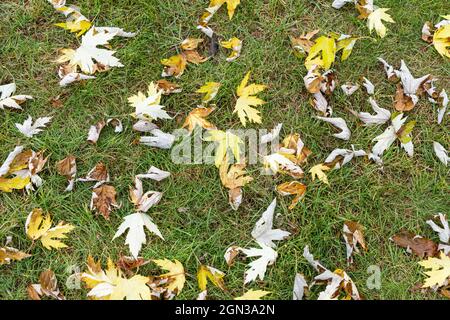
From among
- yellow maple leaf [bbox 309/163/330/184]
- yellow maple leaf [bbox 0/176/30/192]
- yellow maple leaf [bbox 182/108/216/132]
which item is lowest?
yellow maple leaf [bbox 309/163/330/184]

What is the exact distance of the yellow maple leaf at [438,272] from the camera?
2.69 meters

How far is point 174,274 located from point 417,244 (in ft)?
4.64

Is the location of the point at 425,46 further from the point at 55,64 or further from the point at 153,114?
the point at 55,64

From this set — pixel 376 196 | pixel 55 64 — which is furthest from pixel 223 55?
pixel 376 196

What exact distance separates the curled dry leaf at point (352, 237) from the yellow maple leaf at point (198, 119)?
3.29 ft

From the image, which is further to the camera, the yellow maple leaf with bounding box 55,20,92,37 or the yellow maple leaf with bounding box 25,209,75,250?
the yellow maple leaf with bounding box 55,20,92,37

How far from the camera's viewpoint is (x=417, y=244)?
9.11 feet

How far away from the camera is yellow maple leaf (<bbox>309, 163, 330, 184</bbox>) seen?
2855 millimetres

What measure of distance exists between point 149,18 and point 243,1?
0.64 meters

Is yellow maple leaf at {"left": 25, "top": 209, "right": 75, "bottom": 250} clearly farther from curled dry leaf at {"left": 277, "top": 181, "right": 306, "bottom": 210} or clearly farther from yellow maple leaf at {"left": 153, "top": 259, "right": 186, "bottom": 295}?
curled dry leaf at {"left": 277, "top": 181, "right": 306, "bottom": 210}

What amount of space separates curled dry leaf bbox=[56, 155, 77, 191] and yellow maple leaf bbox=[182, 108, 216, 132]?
2.33ft

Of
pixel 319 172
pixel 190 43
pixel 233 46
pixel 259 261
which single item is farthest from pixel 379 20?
pixel 259 261

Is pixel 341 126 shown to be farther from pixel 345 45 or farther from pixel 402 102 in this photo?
pixel 345 45

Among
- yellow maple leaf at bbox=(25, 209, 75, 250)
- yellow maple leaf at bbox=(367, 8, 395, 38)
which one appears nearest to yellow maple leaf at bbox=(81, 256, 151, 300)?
yellow maple leaf at bbox=(25, 209, 75, 250)
